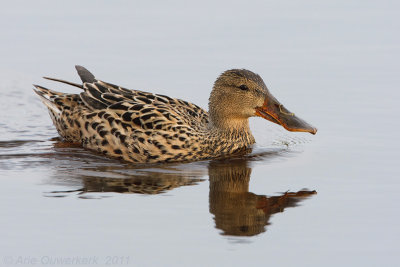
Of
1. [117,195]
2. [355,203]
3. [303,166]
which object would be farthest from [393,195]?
[117,195]

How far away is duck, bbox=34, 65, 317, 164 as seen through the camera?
10.6 meters

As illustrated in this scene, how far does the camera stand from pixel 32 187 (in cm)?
917

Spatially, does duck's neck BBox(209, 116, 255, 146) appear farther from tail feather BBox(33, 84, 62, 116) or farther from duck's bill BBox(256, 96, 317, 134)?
tail feather BBox(33, 84, 62, 116)

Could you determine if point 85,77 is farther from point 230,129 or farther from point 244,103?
point 244,103

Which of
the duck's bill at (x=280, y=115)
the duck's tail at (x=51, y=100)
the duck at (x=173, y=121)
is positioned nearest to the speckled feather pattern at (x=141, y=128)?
the duck at (x=173, y=121)

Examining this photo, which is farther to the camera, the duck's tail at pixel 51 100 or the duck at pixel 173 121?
the duck's tail at pixel 51 100

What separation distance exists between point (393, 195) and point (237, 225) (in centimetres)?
198

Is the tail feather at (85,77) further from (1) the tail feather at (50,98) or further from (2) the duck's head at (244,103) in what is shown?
(2) the duck's head at (244,103)

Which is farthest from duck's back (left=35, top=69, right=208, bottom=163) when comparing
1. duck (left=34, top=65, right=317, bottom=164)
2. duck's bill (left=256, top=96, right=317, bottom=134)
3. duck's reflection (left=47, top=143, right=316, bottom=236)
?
duck's bill (left=256, top=96, right=317, bottom=134)

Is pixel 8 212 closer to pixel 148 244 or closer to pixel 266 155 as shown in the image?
pixel 148 244

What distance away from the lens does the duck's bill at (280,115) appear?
10.7 m

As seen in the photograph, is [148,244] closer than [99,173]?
Yes

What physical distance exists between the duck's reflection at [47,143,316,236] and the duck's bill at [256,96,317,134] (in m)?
0.53

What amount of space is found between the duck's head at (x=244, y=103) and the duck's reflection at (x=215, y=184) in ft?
1.86
